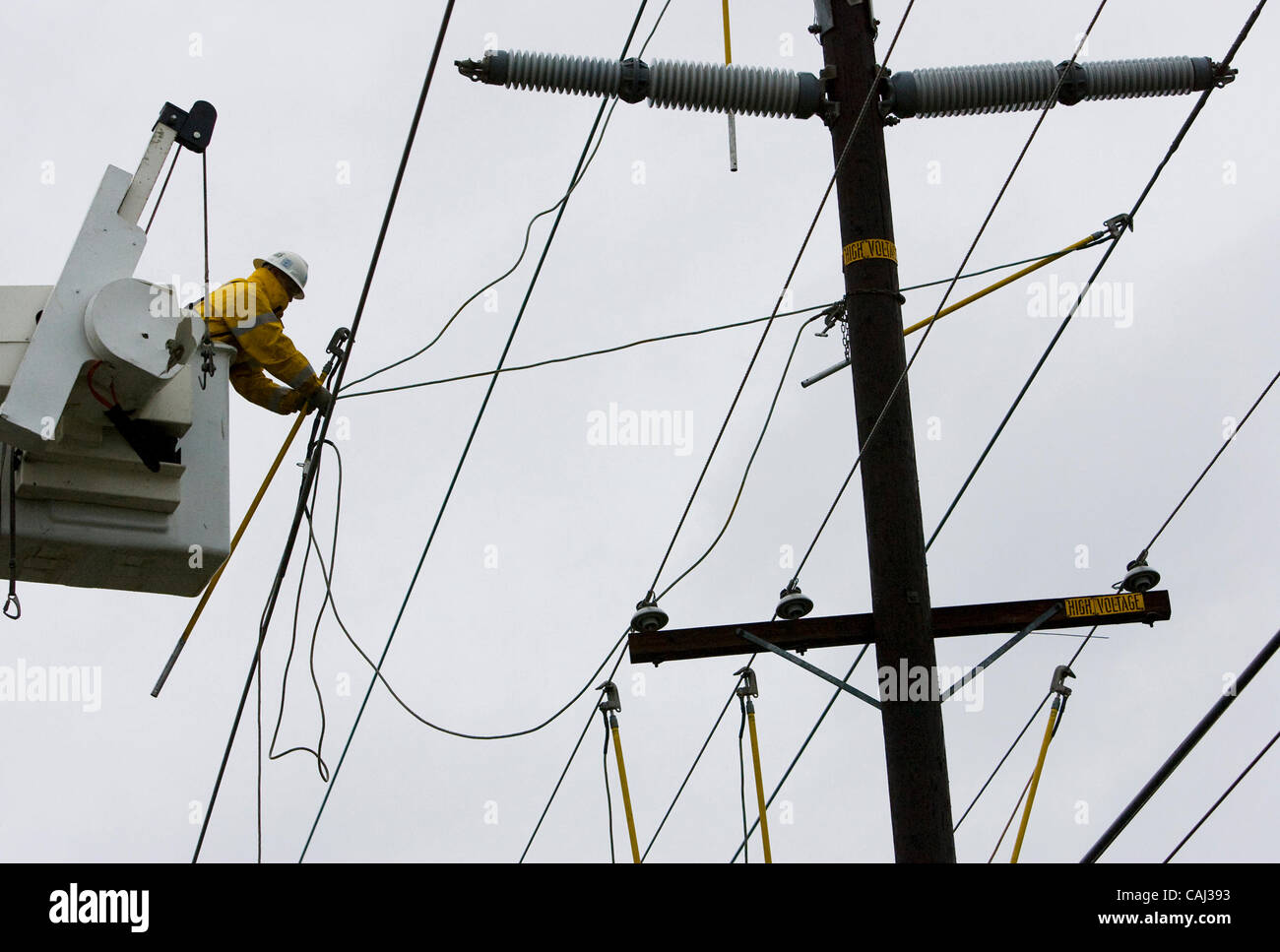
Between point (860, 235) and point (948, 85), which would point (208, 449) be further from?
point (948, 85)

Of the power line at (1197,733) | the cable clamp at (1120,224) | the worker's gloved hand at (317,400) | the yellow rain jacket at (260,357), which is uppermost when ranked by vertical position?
the cable clamp at (1120,224)

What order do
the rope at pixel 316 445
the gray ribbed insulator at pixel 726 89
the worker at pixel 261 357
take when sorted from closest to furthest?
1. the rope at pixel 316 445
2. the worker at pixel 261 357
3. the gray ribbed insulator at pixel 726 89

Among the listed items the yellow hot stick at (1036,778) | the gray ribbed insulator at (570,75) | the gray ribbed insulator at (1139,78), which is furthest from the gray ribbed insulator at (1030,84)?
the yellow hot stick at (1036,778)

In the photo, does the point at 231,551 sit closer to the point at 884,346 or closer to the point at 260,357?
the point at 260,357

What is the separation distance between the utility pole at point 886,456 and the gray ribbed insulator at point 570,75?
1.00 metres

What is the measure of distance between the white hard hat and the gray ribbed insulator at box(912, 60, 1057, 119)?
2957 millimetres

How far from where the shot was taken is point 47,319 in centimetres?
705

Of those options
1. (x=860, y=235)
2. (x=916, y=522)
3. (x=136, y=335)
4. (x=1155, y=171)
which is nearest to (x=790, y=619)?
(x=916, y=522)

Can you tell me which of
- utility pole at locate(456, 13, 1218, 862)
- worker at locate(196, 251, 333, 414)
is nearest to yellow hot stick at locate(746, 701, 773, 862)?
utility pole at locate(456, 13, 1218, 862)

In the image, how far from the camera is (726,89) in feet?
30.9

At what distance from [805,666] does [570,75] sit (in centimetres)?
291

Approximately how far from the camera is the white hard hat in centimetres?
948

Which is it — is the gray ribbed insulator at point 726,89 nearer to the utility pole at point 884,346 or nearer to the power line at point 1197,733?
the utility pole at point 884,346

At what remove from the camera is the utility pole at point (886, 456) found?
829cm
